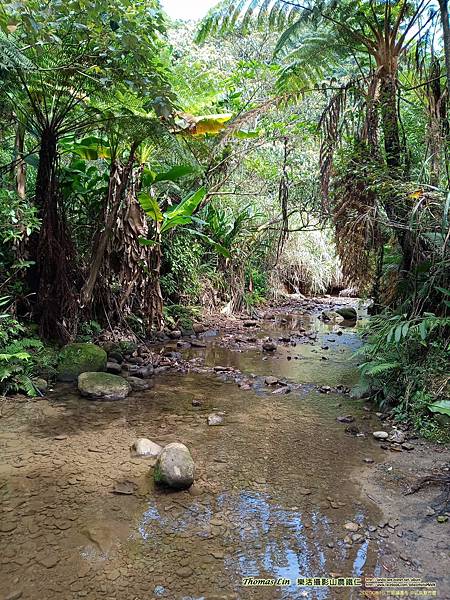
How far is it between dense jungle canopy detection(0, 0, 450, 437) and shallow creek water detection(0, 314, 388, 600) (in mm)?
777

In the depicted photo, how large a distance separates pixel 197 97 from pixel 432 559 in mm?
6688

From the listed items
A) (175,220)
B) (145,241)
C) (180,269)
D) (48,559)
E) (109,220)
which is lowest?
(48,559)

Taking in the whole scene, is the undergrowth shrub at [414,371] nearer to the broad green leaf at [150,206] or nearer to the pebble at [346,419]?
the pebble at [346,419]

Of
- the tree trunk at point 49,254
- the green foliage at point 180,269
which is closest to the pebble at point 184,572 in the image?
the tree trunk at point 49,254

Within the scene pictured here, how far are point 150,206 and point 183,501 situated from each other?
4672 millimetres

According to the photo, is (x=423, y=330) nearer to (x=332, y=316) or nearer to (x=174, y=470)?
(x=174, y=470)

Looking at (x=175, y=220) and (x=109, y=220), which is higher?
(x=175, y=220)

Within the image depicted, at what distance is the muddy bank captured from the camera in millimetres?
2049

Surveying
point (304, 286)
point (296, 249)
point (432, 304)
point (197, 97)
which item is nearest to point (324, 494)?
point (432, 304)

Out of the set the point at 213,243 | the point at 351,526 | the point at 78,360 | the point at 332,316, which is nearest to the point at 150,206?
the point at 213,243

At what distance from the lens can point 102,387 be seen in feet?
14.6

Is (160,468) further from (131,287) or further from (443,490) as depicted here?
(131,287)

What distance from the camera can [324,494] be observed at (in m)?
2.75

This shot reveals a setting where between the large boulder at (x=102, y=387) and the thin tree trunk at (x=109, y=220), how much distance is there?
142cm
